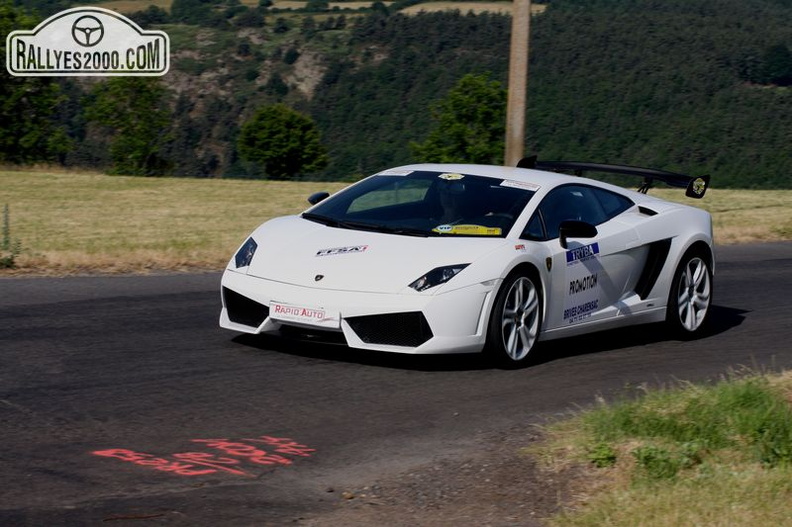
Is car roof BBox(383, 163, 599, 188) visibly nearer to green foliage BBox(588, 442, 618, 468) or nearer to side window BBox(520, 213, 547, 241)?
side window BBox(520, 213, 547, 241)

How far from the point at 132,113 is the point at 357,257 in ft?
244

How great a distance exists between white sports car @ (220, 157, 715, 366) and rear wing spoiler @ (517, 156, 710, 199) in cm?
2

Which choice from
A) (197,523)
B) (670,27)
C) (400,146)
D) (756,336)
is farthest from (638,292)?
(670,27)

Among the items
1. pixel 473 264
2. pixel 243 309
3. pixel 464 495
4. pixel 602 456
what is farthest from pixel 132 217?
pixel 464 495

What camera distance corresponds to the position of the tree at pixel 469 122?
7494 cm

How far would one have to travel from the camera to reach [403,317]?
25.8 ft

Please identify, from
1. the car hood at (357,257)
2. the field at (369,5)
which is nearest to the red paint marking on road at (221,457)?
the car hood at (357,257)

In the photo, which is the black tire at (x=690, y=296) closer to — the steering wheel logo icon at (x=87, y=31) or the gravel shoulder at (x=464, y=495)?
the gravel shoulder at (x=464, y=495)

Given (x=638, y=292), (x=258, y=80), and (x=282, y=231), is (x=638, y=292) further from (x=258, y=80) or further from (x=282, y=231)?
(x=258, y=80)

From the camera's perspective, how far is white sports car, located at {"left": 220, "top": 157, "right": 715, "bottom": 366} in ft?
26.0

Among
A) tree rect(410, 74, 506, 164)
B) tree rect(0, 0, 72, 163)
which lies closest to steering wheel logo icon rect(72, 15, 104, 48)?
tree rect(0, 0, 72, 163)

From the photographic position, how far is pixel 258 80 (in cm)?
11750

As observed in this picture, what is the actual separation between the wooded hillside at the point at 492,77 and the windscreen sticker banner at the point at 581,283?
5778 cm

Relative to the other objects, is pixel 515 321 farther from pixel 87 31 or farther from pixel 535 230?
A: pixel 87 31
